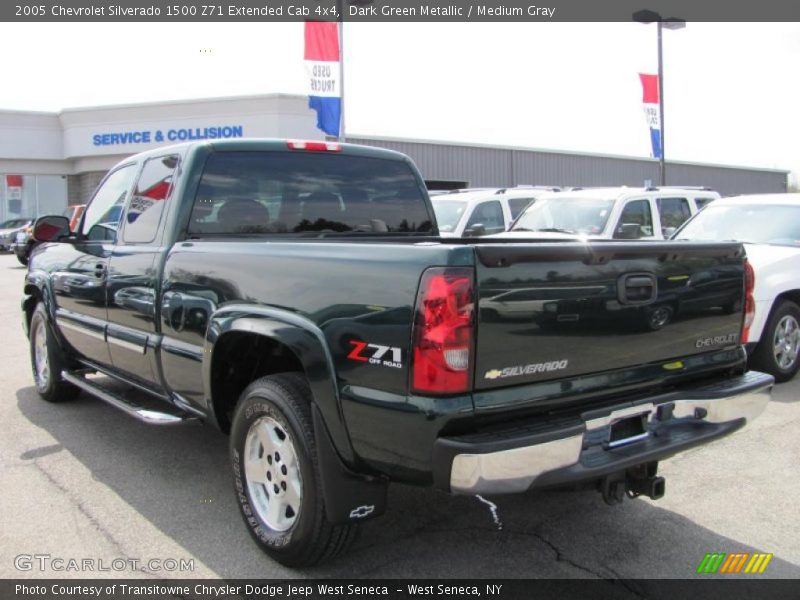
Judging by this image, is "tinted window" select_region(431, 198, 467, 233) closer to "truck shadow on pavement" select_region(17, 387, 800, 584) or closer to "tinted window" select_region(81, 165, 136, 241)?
"tinted window" select_region(81, 165, 136, 241)

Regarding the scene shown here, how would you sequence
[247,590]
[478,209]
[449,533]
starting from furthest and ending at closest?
[478,209] → [449,533] → [247,590]

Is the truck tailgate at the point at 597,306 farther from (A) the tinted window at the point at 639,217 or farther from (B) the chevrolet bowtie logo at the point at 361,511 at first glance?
(A) the tinted window at the point at 639,217

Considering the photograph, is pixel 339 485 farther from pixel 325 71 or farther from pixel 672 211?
pixel 325 71

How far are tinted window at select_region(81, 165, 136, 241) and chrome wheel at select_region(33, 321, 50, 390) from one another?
1.06m

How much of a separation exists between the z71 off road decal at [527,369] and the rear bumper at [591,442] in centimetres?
21

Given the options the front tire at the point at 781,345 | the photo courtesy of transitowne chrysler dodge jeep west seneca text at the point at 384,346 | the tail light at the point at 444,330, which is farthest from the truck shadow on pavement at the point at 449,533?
the front tire at the point at 781,345

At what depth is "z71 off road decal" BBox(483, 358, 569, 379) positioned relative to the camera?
2691 mm

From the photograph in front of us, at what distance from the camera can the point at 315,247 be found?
3203 mm

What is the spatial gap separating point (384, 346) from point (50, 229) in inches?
153

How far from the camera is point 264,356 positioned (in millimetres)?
3746

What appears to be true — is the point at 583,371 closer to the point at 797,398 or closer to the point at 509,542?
the point at 509,542

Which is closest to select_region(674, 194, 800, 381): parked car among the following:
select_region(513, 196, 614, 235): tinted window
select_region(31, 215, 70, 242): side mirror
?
select_region(513, 196, 614, 235): tinted window

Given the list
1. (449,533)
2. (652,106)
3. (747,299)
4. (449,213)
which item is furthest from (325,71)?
(449,533)

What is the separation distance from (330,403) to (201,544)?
4.04ft
